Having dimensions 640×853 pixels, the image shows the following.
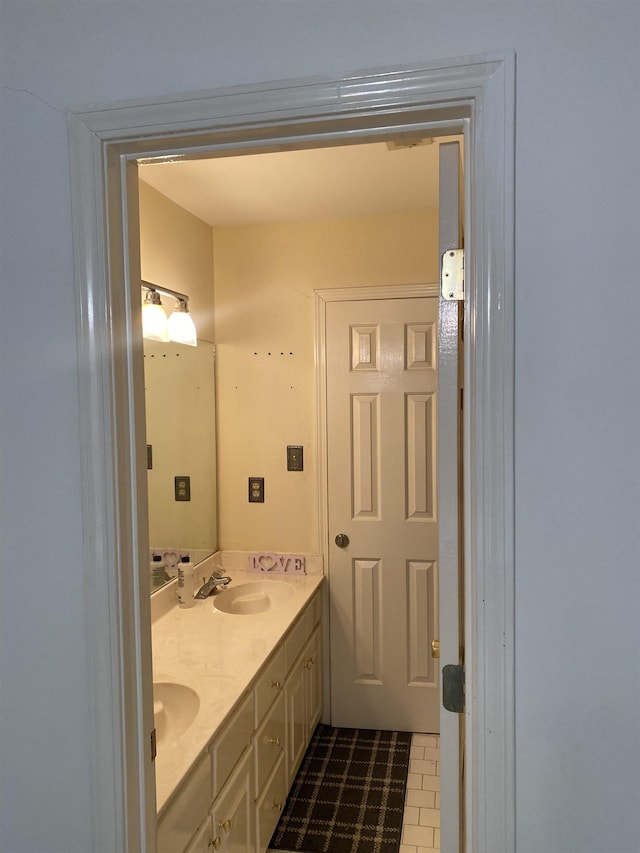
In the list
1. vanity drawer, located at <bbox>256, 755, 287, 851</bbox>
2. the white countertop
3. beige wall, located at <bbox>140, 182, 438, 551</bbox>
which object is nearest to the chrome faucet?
the white countertop

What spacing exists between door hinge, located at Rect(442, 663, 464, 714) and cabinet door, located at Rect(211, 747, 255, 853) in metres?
1.03

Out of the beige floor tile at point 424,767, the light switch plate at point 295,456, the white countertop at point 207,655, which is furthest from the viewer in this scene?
the light switch plate at point 295,456

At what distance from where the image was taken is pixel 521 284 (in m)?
0.89

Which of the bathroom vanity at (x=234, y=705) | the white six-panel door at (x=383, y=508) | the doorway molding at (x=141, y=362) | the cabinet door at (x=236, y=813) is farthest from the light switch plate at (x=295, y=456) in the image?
the doorway molding at (x=141, y=362)

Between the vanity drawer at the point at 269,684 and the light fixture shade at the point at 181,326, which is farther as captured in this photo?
the light fixture shade at the point at 181,326

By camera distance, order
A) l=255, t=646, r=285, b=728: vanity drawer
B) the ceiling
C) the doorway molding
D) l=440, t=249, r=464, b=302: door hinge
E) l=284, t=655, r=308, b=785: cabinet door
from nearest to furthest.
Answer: the doorway molding → l=440, t=249, r=464, b=302: door hinge → l=255, t=646, r=285, b=728: vanity drawer → the ceiling → l=284, t=655, r=308, b=785: cabinet door

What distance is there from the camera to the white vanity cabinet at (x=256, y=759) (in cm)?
156

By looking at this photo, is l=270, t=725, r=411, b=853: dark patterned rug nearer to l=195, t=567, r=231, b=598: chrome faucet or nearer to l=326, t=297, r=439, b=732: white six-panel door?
l=326, t=297, r=439, b=732: white six-panel door

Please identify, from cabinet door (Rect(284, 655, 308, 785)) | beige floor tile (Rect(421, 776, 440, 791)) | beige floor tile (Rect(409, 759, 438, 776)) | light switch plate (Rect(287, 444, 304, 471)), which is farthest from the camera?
light switch plate (Rect(287, 444, 304, 471))

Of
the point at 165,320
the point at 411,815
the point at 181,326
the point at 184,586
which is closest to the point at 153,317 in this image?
the point at 165,320

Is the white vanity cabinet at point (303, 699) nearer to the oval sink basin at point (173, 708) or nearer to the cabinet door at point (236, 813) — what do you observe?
the cabinet door at point (236, 813)

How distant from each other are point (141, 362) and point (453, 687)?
2.53 feet

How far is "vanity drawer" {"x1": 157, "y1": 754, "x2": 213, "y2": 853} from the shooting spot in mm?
1391

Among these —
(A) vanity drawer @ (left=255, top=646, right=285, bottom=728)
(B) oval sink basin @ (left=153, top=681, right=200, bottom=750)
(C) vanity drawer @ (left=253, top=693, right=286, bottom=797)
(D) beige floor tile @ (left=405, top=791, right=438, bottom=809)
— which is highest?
(B) oval sink basin @ (left=153, top=681, right=200, bottom=750)
